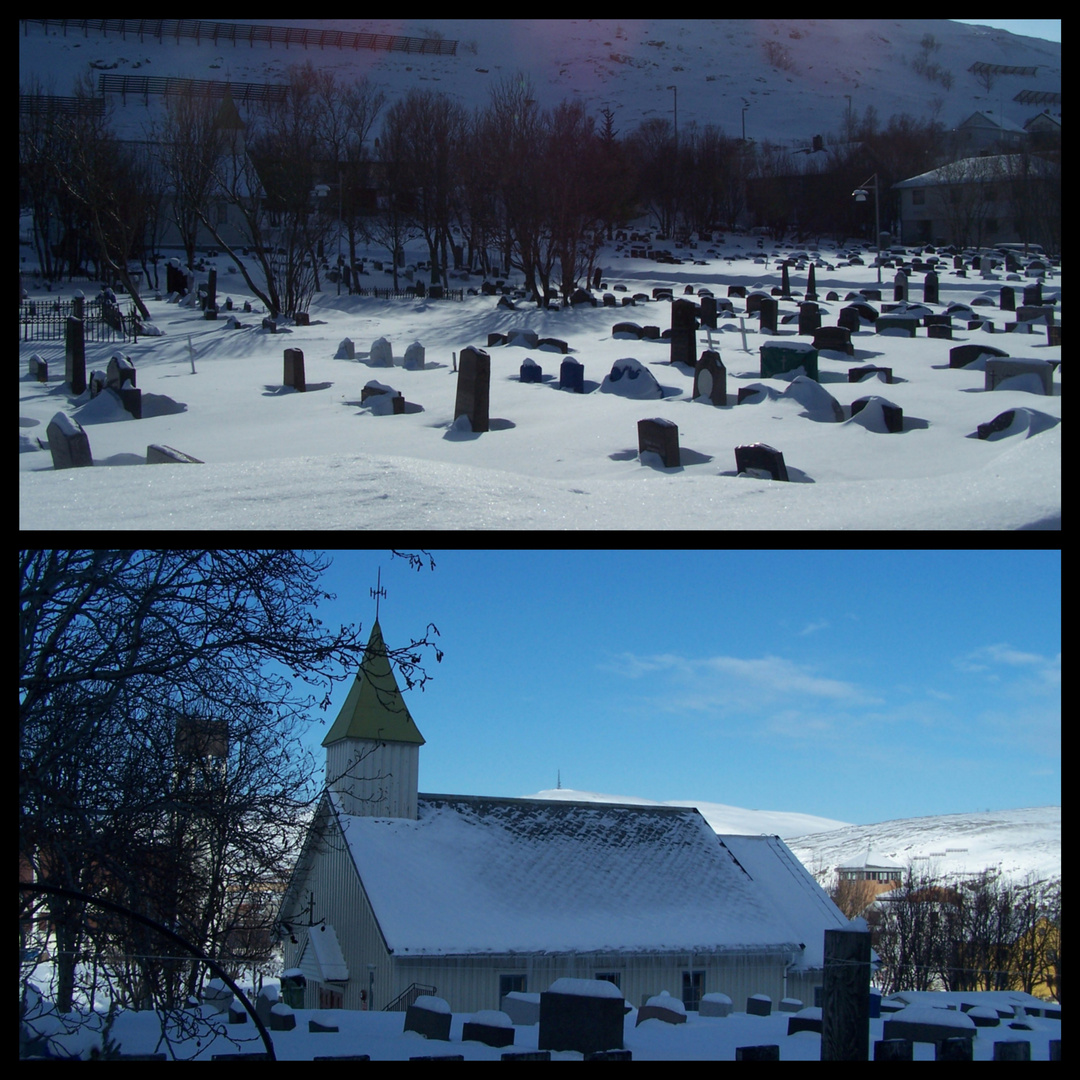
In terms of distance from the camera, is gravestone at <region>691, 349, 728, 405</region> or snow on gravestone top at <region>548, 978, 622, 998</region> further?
gravestone at <region>691, 349, 728, 405</region>

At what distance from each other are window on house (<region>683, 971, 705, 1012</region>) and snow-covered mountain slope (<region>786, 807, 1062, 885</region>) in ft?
27.6

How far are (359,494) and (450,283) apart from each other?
2.61 metres

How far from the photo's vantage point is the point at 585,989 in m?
5.51

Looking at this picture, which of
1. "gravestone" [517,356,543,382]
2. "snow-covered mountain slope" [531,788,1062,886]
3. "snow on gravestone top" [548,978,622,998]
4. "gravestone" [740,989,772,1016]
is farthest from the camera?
"snow-covered mountain slope" [531,788,1062,886]

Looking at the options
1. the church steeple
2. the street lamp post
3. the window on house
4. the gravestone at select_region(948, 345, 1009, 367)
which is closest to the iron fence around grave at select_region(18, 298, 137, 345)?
the church steeple

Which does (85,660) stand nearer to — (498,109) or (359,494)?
(359,494)

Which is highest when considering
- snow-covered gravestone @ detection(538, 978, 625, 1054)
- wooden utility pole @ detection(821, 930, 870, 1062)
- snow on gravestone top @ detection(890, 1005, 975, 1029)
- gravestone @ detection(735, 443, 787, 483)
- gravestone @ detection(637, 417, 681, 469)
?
gravestone @ detection(637, 417, 681, 469)

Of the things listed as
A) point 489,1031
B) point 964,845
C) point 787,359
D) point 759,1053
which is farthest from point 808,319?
point 964,845

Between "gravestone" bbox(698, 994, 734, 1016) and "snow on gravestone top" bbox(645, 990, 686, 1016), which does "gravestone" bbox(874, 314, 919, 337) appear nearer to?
"snow on gravestone top" bbox(645, 990, 686, 1016)

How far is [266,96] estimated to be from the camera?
4.40m

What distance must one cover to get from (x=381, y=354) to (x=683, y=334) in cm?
227

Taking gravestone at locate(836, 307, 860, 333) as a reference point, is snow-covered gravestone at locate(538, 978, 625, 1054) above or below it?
below

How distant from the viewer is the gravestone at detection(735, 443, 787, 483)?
5008 millimetres
